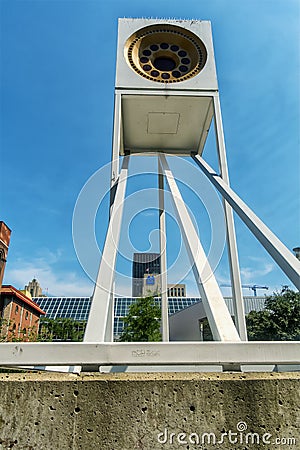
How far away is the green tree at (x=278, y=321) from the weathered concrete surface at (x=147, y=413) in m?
18.1

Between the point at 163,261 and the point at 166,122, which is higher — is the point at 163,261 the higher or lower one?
the lower one

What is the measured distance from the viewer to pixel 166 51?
6672 mm

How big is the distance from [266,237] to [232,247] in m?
1.50

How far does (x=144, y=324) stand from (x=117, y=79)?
545 inches

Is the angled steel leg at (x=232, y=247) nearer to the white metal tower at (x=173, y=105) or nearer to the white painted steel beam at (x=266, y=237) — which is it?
the white metal tower at (x=173, y=105)

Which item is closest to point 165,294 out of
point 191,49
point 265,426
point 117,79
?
point 117,79

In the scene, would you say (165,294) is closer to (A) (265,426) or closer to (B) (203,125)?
(B) (203,125)

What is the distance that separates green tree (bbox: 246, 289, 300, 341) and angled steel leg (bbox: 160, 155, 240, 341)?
14.9 metres

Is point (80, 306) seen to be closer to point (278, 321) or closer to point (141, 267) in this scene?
point (278, 321)

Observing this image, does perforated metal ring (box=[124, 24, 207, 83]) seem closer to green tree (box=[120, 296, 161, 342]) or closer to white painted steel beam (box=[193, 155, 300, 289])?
white painted steel beam (box=[193, 155, 300, 289])

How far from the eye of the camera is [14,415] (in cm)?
190

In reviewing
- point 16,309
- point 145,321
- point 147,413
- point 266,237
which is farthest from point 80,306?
point 147,413

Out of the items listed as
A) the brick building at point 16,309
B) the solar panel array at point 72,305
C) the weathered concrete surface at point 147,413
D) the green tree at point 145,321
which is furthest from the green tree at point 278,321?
the solar panel array at point 72,305

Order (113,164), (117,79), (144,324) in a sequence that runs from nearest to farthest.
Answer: (113,164), (117,79), (144,324)
